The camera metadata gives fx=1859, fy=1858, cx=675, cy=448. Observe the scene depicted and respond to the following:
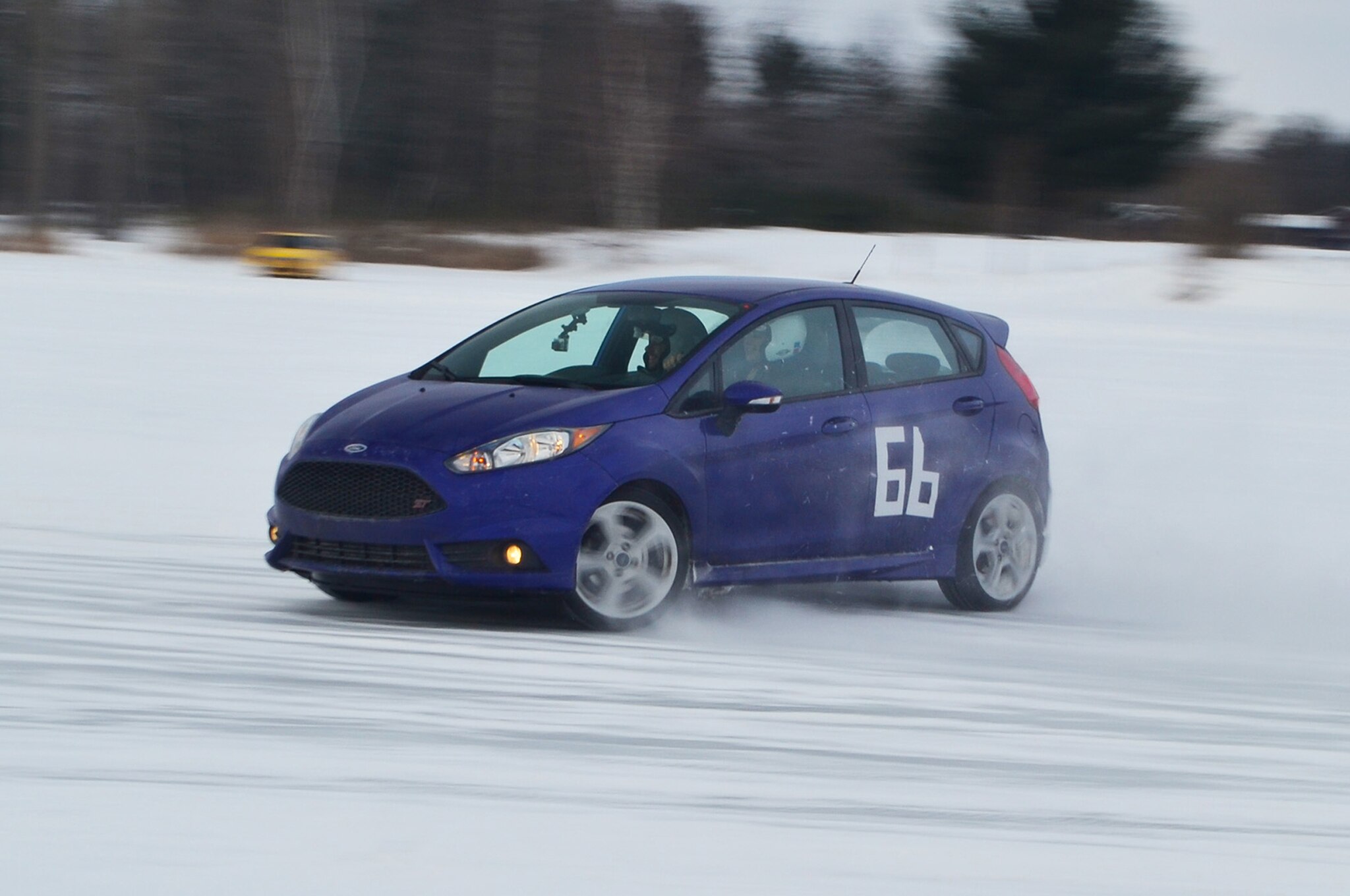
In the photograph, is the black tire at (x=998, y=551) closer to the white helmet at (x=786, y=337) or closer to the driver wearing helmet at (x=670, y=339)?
the white helmet at (x=786, y=337)

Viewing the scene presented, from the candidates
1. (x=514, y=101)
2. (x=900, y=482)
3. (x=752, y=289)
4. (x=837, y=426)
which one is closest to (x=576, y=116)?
(x=514, y=101)

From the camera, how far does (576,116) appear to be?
4956 cm

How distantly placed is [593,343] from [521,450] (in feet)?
3.69

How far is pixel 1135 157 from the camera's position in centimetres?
5250

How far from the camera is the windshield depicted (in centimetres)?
794

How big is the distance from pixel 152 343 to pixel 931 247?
80.3ft

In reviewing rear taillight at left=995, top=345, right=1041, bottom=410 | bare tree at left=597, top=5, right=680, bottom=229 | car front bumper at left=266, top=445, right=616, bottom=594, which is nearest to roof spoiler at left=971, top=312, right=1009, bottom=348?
rear taillight at left=995, top=345, right=1041, bottom=410

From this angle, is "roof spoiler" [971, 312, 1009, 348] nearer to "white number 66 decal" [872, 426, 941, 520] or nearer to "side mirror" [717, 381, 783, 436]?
"white number 66 decal" [872, 426, 941, 520]

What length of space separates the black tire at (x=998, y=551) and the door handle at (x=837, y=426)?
1.01 m

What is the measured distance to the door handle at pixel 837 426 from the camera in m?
8.23

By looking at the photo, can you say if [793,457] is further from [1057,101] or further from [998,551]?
A: [1057,101]

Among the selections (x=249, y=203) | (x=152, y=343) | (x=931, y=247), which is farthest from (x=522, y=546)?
(x=249, y=203)

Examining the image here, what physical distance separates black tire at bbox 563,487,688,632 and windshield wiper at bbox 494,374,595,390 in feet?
1.97

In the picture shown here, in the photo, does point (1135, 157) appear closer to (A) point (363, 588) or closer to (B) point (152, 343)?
(B) point (152, 343)
